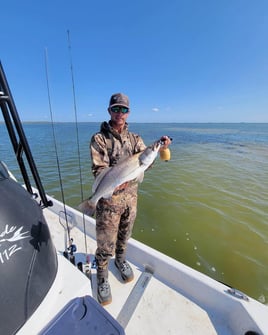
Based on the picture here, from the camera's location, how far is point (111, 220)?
93.1 inches

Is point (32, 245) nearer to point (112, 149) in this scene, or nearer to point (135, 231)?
point (112, 149)

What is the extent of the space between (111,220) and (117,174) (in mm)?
701

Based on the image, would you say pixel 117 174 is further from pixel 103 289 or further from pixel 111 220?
pixel 103 289

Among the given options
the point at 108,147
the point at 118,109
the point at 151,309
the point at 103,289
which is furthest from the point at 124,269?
the point at 118,109

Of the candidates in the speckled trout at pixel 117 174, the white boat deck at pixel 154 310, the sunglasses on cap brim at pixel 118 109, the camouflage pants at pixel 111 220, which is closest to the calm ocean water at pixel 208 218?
the white boat deck at pixel 154 310

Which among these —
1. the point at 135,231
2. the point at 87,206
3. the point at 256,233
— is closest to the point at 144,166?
the point at 87,206

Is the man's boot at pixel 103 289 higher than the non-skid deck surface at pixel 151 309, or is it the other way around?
the man's boot at pixel 103 289

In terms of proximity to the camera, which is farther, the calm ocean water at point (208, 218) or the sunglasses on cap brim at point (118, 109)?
the calm ocean water at point (208, 218)

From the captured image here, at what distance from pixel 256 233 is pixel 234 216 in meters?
0.87

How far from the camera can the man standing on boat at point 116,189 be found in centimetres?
226

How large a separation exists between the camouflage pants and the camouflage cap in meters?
1.12

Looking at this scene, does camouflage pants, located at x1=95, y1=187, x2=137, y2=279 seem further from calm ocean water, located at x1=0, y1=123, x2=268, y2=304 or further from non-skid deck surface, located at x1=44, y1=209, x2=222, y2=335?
calm ocean water, located at x1=0, y1=123, x2=268, y2=304

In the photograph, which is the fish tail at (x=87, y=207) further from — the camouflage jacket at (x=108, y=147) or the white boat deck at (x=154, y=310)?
the white boat deck at (x=154, y=310)

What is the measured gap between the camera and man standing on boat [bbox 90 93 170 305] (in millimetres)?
2256
